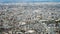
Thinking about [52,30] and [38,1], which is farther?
[38,1]

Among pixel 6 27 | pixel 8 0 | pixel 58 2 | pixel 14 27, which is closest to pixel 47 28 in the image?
pixel 14 27

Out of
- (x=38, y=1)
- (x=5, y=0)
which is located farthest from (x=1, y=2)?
(x=38, y=1)

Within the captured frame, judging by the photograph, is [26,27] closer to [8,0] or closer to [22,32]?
[22,32]

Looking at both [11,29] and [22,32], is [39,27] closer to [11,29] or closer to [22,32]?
[22,32]

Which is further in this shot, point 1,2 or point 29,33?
point 1,2

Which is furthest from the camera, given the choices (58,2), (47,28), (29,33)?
(58,2)

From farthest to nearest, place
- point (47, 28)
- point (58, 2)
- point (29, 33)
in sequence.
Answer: point (58, 2), point (47, 28), point (29, 33)

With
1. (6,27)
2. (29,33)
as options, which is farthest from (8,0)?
(29,33)
